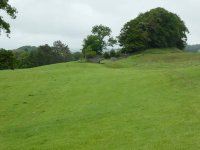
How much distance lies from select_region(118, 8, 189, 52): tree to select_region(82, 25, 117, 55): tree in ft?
36.8

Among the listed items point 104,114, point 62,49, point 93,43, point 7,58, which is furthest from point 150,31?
point 62,49

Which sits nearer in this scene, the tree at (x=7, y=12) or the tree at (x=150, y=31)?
the tree at (x=7, y=12)

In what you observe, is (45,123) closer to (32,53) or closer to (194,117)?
(194,117)

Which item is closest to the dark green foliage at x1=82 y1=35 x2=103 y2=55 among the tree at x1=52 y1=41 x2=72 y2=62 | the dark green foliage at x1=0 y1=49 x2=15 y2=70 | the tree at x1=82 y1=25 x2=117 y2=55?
the tree at x1=82 y1=25 x2=117 y2=55

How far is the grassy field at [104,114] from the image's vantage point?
1381 cm

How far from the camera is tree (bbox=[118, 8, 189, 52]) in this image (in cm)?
7738

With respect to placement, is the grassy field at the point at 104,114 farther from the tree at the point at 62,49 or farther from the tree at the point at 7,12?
the tree at the point at 62,49

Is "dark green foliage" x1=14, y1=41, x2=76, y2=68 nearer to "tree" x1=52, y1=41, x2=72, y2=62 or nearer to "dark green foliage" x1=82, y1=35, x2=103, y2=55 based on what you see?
"tree" x1=52, y1=41, x2=72, y2=62

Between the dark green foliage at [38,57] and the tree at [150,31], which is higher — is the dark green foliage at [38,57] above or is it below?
below

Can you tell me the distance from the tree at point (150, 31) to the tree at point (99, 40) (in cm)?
1121

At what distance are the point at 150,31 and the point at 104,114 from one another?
205 feet

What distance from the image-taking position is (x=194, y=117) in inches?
638

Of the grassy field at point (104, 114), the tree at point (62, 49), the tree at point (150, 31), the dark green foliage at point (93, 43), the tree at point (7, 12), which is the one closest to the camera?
the grassy field at point (104, 114)

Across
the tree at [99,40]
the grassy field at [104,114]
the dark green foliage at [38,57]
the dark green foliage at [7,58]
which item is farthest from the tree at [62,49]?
the dark green foliage at [7,58]
